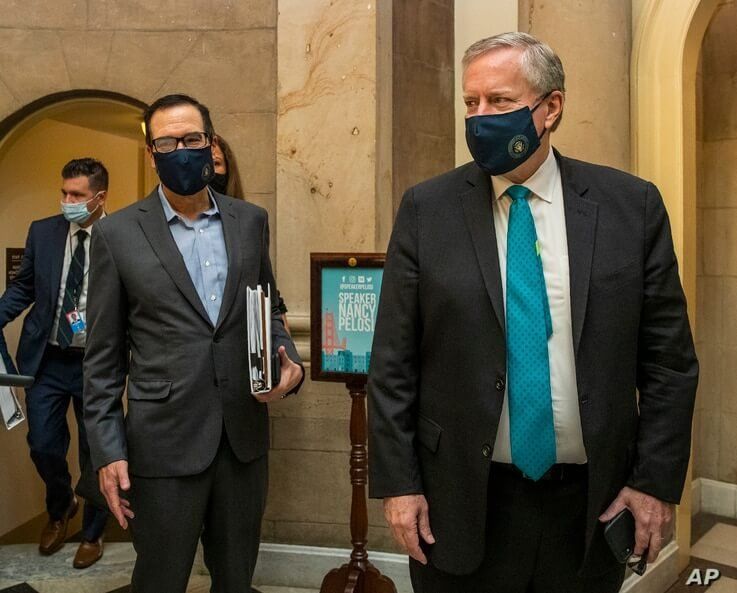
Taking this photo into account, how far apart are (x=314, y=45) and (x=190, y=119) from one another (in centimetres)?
137

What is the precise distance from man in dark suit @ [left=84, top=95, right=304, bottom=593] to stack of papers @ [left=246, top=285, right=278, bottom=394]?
0.23 feet

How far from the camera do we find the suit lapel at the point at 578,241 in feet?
5.26

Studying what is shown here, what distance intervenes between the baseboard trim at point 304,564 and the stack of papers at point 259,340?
164 centimetres

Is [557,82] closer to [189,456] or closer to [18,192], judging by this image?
[189,456]

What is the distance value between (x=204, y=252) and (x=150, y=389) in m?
0.45

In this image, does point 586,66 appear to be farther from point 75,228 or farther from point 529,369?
point 75,228

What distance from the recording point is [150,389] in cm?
217

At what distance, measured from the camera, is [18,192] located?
4.63 metres

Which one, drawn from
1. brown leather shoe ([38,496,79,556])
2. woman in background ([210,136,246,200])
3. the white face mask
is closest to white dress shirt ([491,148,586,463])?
woman in background ([210,136,246,200])

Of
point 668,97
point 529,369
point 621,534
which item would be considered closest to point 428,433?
point 529,369

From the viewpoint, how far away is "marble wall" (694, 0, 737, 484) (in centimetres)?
476

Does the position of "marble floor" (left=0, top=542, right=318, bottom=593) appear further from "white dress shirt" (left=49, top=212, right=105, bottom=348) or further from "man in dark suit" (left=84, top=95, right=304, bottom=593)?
"man in dark suit" (left=84, top=95, right=304, bottom=593)

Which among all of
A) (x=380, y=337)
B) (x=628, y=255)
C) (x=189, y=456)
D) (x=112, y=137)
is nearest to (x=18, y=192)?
(x=112, y=137)

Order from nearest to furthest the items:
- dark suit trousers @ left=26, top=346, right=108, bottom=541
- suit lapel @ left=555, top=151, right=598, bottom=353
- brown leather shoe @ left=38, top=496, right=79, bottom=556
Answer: suit lapel @ left=555, top=151, right=598, bottom=353 < dark suit trousers @ left=26, top=346, right=108, bottom=541 < brown leather shoe @ left=38, top=496, right=79, bottom=556
